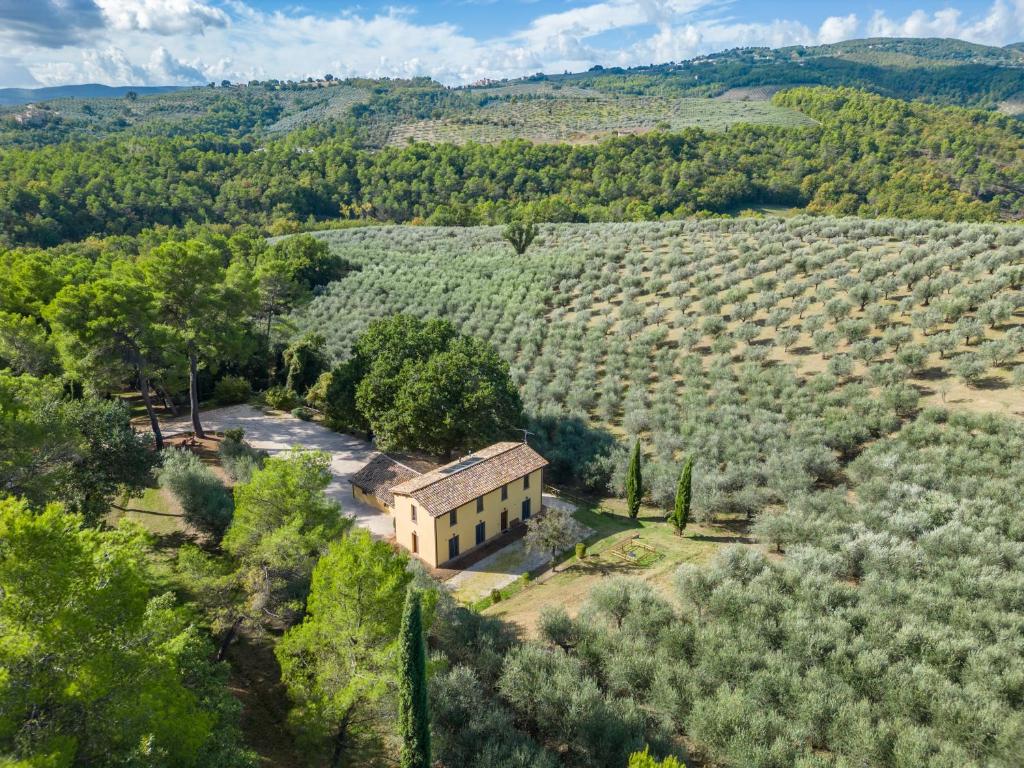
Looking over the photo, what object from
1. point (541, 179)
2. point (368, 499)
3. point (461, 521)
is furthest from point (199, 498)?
point (541, 179)

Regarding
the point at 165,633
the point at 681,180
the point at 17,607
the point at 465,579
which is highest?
the point at 681,180

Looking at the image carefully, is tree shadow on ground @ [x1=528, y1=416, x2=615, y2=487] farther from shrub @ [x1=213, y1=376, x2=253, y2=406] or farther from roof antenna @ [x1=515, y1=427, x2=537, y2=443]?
shrub @ [x1=213, y1=376, x2=253, y2=406]

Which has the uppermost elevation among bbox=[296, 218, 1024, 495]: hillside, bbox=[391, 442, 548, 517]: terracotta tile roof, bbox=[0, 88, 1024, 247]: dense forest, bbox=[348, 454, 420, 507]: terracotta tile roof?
bbox=[0, 88, 1024, 247]: dense forest

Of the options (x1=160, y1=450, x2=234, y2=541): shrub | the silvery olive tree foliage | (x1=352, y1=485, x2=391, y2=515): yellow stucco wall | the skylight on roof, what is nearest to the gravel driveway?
(x1=352, y1=485, x2=391, y2=515): yellow stucco wall

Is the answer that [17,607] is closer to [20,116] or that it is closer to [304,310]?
[304,310]

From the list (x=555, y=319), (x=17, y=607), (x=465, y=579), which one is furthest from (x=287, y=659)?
(x=555, y=319)

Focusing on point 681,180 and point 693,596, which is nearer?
point 693,596

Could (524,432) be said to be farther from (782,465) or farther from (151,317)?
(151,317)
